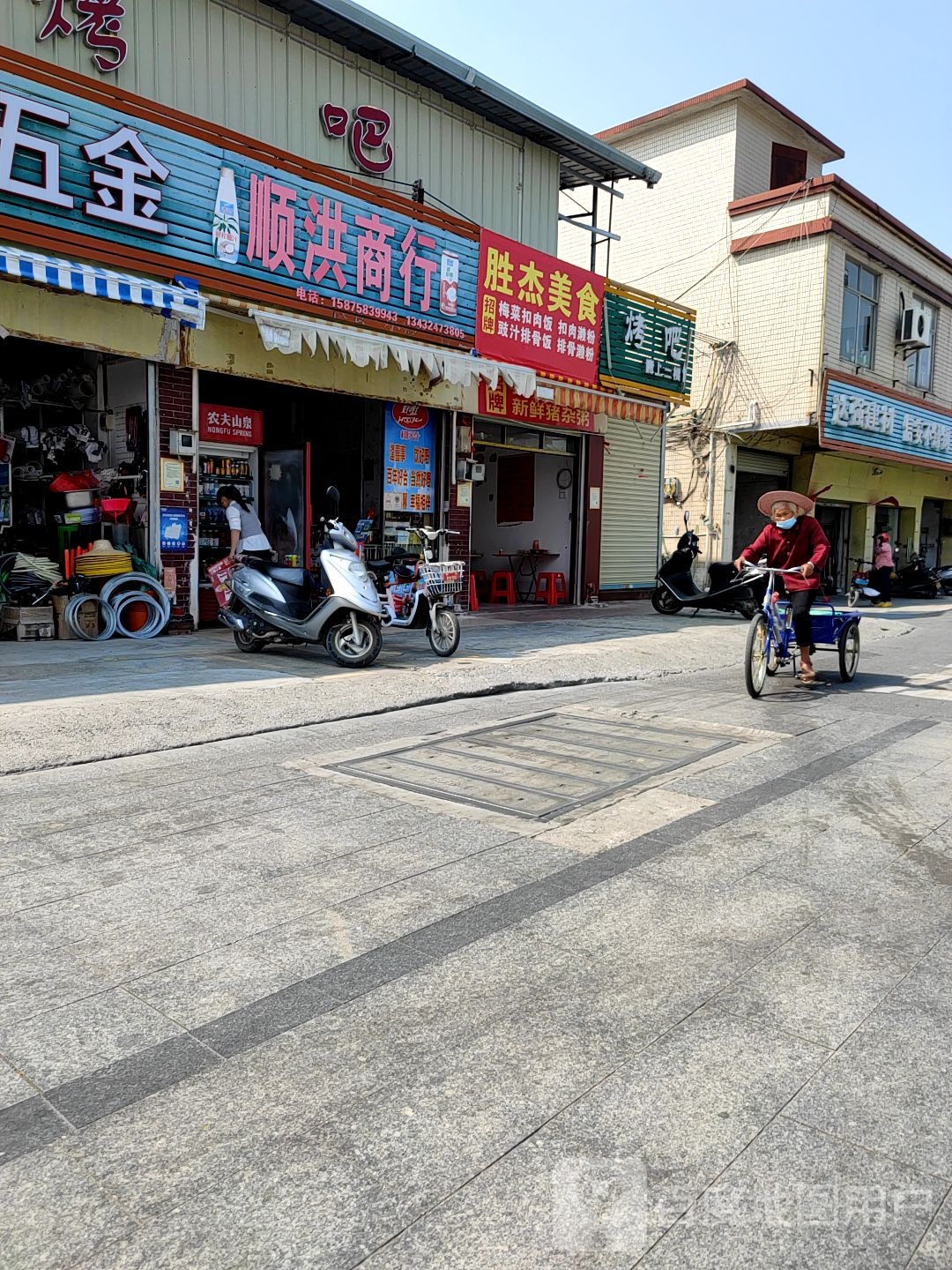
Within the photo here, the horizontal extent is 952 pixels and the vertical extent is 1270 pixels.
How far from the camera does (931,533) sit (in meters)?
33.1

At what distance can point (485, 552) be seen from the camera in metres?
19.3

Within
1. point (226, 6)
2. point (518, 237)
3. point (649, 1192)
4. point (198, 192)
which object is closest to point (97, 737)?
point (649, 1192)

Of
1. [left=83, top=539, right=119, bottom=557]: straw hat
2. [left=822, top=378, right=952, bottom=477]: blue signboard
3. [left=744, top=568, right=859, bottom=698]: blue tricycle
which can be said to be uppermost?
[left=822, top=378, right=952, bottom=477]: blue signboard

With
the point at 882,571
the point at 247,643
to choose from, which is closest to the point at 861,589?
the point at 882,571

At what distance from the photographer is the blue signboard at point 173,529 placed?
36.4 feet

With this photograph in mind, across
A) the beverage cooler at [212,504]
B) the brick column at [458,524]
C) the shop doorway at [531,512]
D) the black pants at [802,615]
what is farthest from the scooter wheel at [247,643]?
the shop doorway at [531,512]

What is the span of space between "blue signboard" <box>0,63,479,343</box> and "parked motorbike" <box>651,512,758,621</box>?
5.48m

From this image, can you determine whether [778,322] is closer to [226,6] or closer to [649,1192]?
[226,6]

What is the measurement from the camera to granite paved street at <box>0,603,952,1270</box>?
2.05m

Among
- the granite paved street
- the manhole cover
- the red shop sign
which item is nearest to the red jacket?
the manhole cover

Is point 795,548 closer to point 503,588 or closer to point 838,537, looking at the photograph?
point 503,588

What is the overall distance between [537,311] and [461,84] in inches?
127

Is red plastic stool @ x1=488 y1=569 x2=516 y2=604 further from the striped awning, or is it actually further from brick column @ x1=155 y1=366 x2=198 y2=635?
the striped awning

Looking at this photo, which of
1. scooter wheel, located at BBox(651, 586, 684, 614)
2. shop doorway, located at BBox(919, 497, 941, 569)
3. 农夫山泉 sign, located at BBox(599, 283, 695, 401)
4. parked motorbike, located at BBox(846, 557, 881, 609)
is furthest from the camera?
shop doorway, located at BBox(919, 497, 941, 569)
